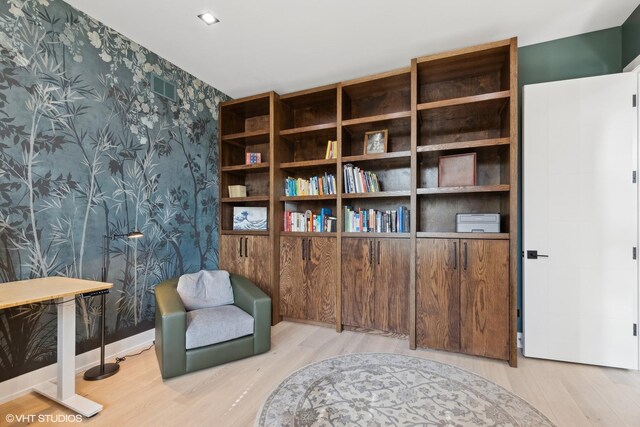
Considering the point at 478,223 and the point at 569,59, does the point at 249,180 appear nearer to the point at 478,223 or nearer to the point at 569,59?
the point at 478,223

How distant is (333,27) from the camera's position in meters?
2.38

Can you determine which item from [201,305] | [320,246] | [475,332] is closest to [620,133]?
[475,332]

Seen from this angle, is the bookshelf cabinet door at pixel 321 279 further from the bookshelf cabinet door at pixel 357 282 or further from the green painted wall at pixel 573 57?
the green painted wall at pixel 573 57

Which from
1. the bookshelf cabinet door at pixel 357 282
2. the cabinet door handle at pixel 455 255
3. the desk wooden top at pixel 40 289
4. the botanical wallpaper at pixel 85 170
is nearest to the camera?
the desk wooden top at pixel 40 289

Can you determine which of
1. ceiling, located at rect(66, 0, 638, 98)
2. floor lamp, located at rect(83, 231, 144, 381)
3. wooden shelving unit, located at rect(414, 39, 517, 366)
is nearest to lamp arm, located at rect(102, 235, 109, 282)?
floor lamp, located at rect(83, 231, 144, 381)

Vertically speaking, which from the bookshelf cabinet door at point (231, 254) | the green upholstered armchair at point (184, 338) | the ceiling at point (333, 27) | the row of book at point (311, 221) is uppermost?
the ceiling at point (333, 27)

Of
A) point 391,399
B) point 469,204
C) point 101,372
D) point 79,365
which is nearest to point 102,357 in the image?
point 101,372

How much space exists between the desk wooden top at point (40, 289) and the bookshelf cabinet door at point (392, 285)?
2279mm

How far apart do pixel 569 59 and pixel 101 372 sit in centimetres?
462

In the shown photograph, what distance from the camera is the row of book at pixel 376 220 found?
2910mm

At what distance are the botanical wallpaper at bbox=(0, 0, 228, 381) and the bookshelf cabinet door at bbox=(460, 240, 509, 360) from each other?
2.81 meters

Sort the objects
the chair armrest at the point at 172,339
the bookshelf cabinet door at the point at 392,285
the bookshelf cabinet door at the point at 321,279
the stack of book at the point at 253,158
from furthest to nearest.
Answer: the stack of book at the point at 253,158, the bookshelf cabinet door at the point at 321,279, the bookshelf cabinet door at the point at 392,285, the chair armrest at the point at 172,339

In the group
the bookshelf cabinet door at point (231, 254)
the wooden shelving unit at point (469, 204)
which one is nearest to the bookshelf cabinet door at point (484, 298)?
the wooden shelving unit at point (469, 204)

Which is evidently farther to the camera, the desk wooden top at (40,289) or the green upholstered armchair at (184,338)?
the green upholstered armchair at (184,338)
